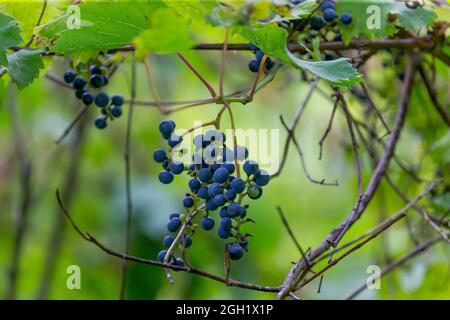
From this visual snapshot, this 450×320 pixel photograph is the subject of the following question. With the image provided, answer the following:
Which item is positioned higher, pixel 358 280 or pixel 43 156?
pixel 43 156

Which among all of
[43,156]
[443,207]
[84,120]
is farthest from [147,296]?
[443,207]

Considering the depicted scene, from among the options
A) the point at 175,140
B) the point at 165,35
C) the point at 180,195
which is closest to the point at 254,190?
the point at 175,140

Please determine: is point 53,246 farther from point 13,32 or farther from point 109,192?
point 13,32

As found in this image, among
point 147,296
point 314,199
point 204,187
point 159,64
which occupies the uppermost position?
point 159,64

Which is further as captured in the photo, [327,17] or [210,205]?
[327,17]

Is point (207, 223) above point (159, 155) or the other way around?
the other way around

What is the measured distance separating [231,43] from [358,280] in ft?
5.86

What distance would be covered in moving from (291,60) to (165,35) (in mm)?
215

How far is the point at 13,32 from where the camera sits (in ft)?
3.70

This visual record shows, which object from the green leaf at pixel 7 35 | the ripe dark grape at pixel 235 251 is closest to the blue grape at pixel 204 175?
the ripe dark grape at pixel 235 251

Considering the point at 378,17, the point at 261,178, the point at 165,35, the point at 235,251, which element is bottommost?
the point at 235,251

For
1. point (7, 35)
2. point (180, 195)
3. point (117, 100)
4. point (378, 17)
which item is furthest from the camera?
point (180, 195)

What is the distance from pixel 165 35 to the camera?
2.96 feet

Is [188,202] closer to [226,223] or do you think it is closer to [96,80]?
[226,223]
